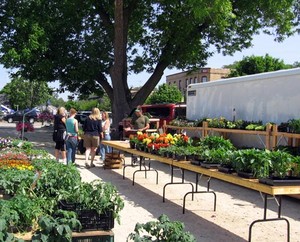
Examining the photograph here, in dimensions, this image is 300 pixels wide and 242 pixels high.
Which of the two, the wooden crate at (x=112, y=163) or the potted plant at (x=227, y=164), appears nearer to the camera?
the potted plant at (x=227, y=164)

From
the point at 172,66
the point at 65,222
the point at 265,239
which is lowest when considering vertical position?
the point at 265,239

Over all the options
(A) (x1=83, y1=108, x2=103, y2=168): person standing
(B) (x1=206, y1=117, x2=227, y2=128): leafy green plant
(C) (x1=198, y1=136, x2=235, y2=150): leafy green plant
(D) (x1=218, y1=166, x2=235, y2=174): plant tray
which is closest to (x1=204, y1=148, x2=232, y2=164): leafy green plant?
(D) (x1=218, y1=166, x2=235, y2=174): plant tray

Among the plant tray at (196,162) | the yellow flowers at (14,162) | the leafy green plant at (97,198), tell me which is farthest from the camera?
the plant tray at (196,162)

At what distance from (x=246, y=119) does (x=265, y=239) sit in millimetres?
6276

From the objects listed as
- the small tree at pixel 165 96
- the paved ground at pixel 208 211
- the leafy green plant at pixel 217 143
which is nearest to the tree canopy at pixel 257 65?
the small tree at pixel 165 96

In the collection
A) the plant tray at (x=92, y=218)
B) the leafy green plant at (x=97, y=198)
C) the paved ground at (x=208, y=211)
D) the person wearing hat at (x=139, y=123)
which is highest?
the person wearing hat at (x=139, y=123)

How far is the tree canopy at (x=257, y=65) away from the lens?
46938 millimetres

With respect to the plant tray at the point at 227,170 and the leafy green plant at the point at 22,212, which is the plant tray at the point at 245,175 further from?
the leafy green plant at the point at 22,212

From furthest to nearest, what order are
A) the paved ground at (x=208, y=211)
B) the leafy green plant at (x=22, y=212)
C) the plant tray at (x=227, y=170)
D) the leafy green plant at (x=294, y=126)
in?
the leafy green plant at (x=294, y=126)
the paved ground at (x=208, y=211)
the plant tray at (x=227, y=170)
the leafy green plant at (x=22, y=212)

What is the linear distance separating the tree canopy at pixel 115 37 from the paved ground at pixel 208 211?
956 cm

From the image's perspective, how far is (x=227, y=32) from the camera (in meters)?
22.0

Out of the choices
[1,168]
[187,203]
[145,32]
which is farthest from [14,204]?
[145,32]

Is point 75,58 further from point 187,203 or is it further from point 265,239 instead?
point 265,239

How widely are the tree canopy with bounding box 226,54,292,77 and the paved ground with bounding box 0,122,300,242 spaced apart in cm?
3762
